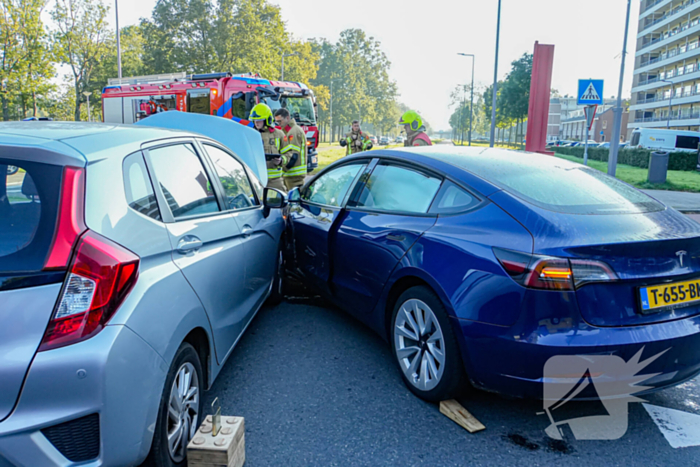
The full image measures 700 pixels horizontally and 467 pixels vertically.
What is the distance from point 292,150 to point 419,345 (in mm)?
5222

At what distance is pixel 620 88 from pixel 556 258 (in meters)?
20.5

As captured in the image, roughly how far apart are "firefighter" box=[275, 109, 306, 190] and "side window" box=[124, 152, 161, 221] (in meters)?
5.47

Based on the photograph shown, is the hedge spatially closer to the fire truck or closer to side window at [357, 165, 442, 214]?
the fire truck

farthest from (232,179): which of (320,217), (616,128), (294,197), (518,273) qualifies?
(616,128)

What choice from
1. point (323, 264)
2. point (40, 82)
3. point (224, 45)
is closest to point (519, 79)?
point (224, 45)

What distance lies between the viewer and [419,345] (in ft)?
10.6

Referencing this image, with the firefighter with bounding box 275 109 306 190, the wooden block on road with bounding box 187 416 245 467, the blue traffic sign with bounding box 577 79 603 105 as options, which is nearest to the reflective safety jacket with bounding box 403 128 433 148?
the firefighter with bounding box 275 109 306 190

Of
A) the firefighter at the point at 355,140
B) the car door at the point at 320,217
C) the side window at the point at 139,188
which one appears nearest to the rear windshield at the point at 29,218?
the side window at the point at 139,188

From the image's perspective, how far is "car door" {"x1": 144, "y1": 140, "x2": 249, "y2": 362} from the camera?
101 inches

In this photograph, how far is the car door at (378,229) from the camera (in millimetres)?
3420

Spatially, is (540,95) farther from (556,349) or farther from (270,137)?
(556,349)

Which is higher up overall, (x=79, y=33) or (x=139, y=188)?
(x=79, y=33)

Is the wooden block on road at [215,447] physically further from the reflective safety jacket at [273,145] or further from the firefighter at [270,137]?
the reflective safety jacket at [273,145]

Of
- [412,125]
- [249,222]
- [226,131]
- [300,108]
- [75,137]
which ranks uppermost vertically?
[300,108]
